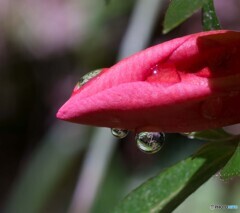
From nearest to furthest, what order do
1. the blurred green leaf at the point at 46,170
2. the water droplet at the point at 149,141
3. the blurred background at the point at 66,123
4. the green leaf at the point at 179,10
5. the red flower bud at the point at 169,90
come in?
the red flower bud at the point at 169,90, the green leaf at the point at 179,10, the water droplet at the point at 149,141, the blurred background at the point at 66,123, the blurred green leaf at the point at 46,170

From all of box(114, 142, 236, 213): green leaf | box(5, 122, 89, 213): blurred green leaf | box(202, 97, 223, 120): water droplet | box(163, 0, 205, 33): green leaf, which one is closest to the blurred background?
box(5, 122, 89, 213): blurred green leaf

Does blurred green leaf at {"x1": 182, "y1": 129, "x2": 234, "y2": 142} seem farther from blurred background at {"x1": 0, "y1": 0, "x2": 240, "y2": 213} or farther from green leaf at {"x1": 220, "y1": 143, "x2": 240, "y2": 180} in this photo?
blurred background at {"x1": 0, "y1": 0, "x2": 240, "y2": 213}

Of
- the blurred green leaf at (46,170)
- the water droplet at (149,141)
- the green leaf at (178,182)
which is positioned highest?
the water droplet at (149,141)

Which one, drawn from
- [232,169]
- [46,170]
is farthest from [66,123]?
[232,169]

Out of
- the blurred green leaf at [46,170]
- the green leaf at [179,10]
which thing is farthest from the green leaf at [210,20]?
the blurred green leaf at [46,170]

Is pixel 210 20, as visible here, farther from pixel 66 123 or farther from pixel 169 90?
pixel 66 123

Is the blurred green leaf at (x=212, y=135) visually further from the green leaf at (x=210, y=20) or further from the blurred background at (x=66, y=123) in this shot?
the blurred background at (x=66, y=123)
